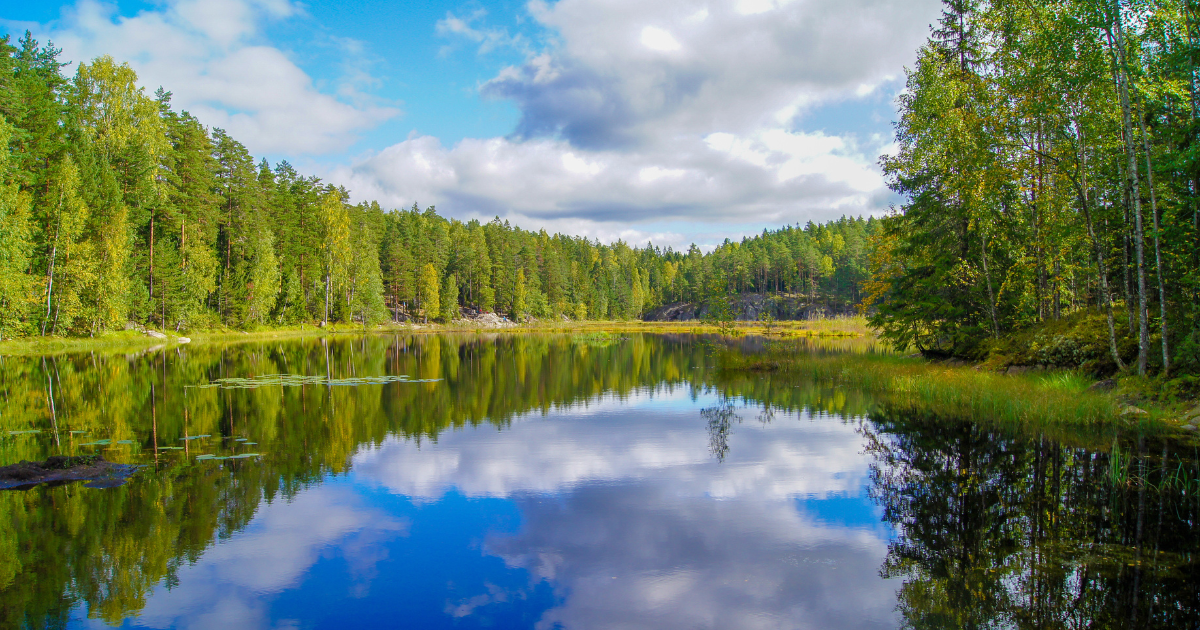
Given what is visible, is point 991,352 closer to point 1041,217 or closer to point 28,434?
point 1041,217

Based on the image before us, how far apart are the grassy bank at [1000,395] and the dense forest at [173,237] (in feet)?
26.7

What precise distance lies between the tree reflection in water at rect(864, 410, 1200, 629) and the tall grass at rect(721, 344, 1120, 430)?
212 centimetres

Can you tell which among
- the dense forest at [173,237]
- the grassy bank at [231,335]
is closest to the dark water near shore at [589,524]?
the dense forest at [173,237]

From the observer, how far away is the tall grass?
50.0 feet

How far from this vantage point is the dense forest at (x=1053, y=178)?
15.6 meters

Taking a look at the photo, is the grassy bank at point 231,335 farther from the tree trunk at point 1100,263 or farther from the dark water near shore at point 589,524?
the dark water near shore at point 589,524

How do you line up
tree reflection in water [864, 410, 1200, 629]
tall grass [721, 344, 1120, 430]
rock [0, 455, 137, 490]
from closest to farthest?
tree reflection in water [864, 410, 1200, 629]
rock [0, 455, 137, 490]
tall grass [721, 344, 1120, 430]

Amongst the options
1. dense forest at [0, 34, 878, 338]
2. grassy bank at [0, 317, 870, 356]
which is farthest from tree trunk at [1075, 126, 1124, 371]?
grassy bank at [0, 317, 870, 356]

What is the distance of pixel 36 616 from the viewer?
6293 mm

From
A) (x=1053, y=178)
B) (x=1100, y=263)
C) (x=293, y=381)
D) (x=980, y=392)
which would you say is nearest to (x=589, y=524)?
(x=980, y=392)

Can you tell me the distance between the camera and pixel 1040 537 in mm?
8289

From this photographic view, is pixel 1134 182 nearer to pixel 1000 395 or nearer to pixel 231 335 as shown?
pixel 1000 395

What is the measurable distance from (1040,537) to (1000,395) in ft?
34.7

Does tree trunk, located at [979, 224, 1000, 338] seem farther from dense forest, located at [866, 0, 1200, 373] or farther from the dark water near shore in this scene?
the dark water near shore
